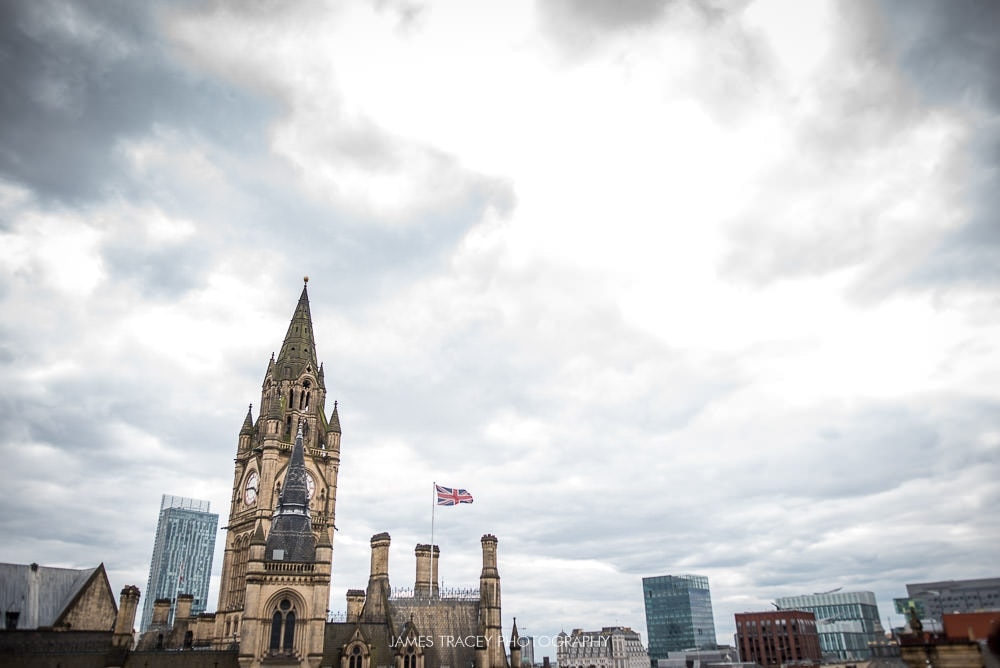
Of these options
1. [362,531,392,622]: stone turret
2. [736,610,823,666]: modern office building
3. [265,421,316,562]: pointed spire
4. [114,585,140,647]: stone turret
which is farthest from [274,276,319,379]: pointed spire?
[736,610,823,666]: modern office building

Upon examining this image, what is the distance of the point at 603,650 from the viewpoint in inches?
6609

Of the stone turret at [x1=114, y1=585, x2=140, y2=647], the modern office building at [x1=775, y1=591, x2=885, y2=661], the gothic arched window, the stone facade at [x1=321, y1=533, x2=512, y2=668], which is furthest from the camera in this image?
the modern office building at [x1=775, y1=591, x2=885, y2=661]

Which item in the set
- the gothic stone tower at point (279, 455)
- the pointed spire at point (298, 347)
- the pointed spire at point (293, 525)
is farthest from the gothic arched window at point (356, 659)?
the pointed spire at point (298, 347)

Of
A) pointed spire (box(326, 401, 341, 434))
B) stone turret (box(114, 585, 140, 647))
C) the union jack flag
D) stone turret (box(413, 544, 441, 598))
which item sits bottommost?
stone turret (box(114, 585, 140, 647))

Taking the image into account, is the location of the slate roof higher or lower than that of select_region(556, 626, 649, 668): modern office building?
higher

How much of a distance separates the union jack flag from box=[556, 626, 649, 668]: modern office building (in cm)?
10935

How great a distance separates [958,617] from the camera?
3034cm

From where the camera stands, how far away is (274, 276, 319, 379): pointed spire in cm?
8381

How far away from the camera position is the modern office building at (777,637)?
153m

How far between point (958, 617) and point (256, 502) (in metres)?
63.4

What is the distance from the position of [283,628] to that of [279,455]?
80.1ft

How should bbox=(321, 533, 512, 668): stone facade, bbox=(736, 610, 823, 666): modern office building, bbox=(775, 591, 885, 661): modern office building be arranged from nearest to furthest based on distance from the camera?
bbox=(321, 533, 512, 668): stone facade, bbox=(736, 610, 823, 666): modern office building, bbox=(775, 591, 885, 661): modern office building

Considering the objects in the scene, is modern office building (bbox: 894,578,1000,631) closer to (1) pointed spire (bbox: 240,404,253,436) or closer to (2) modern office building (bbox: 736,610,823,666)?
(2) modern office building (bbox: 736,610,823,666)

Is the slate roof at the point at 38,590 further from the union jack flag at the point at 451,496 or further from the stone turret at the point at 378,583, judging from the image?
the union jack flag at the point at 451,496
